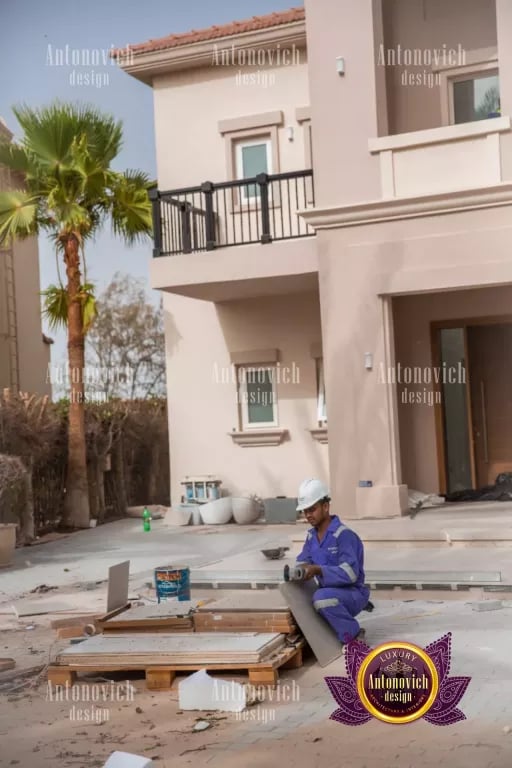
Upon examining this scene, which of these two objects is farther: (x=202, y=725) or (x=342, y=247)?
(x=342, y=247)

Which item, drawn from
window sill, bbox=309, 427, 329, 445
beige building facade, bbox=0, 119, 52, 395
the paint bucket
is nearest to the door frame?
window sill, bbox=309, 427, 329, 445

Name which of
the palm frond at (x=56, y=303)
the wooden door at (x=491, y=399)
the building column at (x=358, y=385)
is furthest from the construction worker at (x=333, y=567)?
the palm frond at (x=56, y=303)

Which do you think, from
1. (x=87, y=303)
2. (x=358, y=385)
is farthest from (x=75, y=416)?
(x=358, y=385)

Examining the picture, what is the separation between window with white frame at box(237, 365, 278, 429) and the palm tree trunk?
278 centimetres

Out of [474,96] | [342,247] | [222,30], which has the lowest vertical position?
[342,247]

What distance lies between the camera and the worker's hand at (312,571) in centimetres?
719

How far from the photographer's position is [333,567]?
7320mm

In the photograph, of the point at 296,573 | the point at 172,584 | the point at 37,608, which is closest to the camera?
the point at 296,573

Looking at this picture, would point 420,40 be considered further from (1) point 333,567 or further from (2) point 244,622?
(2) point 244,622

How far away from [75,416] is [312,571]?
435 inches

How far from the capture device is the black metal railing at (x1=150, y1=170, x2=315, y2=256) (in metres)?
15.3

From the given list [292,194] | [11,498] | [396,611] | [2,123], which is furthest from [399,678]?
[2,123]

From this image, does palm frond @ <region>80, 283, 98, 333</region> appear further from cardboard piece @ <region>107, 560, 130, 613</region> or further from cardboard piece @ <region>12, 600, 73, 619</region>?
cardboard piece @ <region>107, 560, 130, 613</region>

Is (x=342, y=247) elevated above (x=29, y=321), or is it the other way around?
(x=29, y=321)
